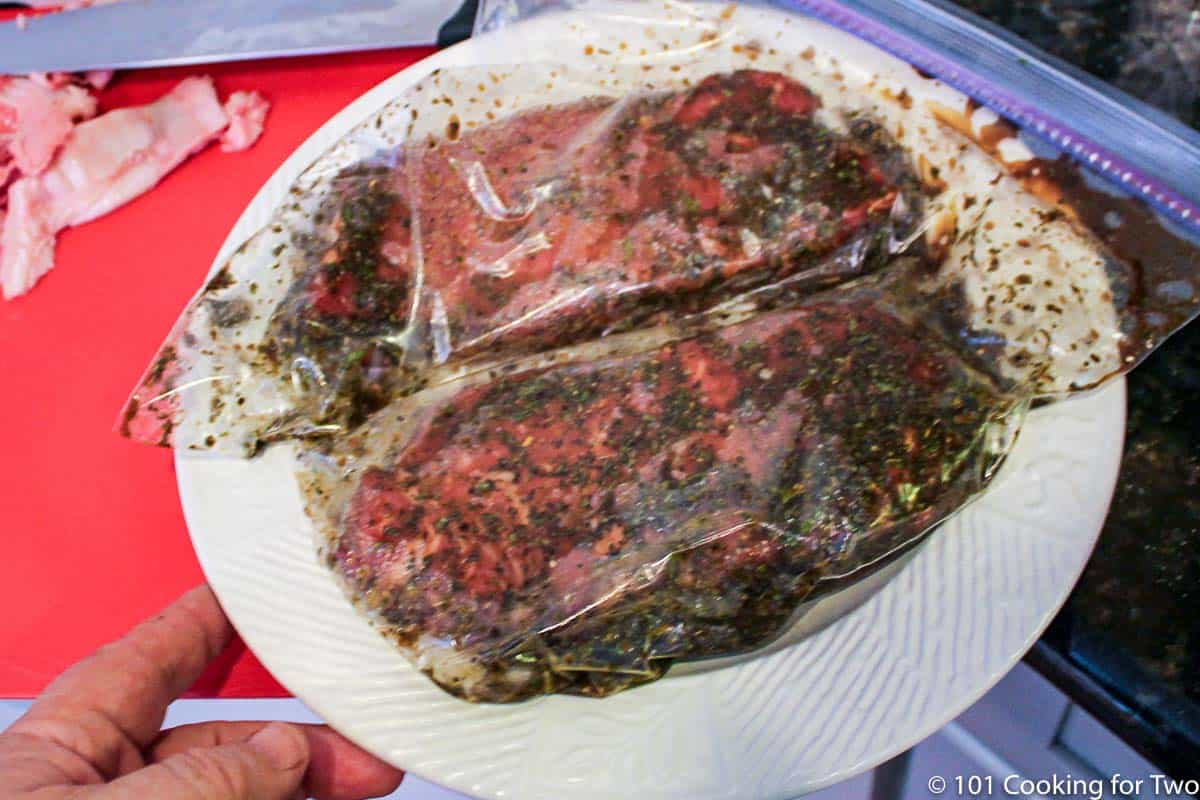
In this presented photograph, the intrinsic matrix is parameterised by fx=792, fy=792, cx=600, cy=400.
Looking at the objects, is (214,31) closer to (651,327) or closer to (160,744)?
(651,327)

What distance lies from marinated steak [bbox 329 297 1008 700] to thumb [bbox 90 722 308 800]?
7.0 inches

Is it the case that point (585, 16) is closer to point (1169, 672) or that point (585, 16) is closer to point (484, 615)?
point (484, 615)

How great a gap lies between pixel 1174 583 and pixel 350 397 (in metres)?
0.92

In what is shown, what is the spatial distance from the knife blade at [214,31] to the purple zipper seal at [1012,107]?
1.83 feet

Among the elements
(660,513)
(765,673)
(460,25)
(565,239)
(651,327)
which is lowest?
(765,673)

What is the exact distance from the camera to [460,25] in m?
1.21

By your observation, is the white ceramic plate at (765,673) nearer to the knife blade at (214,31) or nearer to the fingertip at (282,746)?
the fingertip at (282,746)

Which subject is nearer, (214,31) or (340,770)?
(340,770)

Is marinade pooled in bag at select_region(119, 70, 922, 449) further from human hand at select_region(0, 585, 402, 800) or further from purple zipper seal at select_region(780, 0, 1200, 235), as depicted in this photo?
human hand at select_region(0, 585, 402, 800)

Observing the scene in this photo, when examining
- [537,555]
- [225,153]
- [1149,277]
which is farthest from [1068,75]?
[225,153]

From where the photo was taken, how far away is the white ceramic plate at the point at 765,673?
0.75m

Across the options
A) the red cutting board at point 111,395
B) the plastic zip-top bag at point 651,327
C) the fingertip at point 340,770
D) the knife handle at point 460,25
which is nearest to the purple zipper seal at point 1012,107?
the plastic zip-top bag at point 651,327

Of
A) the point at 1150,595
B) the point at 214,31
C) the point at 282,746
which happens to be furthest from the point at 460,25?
the point at 1150,595

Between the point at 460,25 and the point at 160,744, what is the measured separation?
3.46ft
